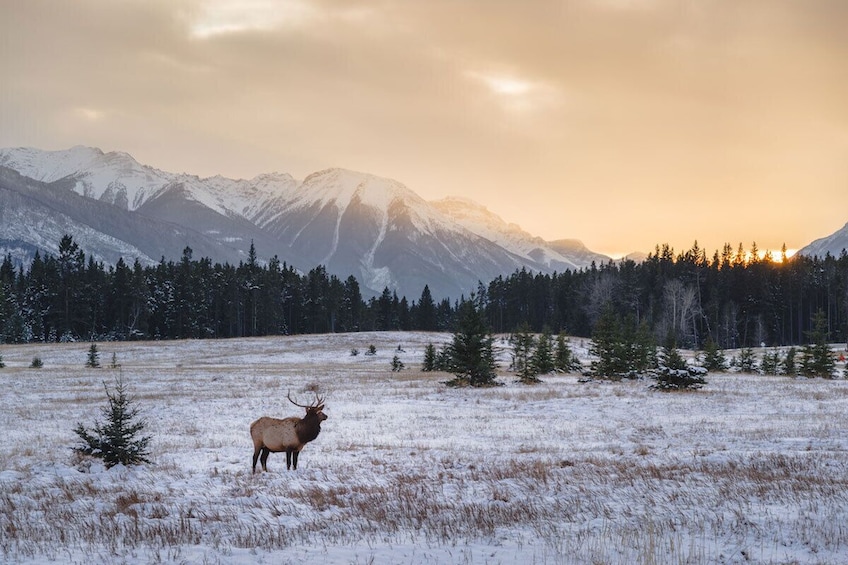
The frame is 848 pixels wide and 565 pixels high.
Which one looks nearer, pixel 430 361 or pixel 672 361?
pixel 672 361

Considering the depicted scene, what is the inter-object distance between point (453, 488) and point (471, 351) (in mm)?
27837

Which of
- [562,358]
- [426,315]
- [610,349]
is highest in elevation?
[426,315]

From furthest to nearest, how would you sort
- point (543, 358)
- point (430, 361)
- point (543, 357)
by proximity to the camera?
point (430, 361) < point (543, 358) < point (543, 357)

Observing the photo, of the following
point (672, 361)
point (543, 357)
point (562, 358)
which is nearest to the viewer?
point (672, 361)

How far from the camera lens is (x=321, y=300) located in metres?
131

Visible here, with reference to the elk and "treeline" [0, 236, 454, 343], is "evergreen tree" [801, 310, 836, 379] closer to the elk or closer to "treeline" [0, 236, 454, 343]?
the elk

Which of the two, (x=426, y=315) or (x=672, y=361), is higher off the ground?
(x=426, y=315)

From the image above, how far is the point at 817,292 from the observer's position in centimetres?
11969

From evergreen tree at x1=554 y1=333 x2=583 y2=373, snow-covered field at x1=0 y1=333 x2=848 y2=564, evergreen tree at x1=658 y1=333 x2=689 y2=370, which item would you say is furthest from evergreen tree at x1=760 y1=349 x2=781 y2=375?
snow-covered field at x1=0 y1=333 x2=848 y2=564

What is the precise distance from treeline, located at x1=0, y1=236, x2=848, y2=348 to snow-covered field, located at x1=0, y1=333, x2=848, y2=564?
251 ft

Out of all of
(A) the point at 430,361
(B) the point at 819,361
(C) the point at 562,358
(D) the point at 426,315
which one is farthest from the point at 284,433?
(D) the point at 426,315

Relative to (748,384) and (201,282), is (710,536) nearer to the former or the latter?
(748,384)

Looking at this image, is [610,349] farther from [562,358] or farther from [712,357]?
[712,357]

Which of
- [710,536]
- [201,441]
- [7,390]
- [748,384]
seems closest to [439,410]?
[201,441]
